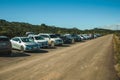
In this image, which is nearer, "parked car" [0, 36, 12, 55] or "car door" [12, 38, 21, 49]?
"parked car" [0, 36, 12, 55]

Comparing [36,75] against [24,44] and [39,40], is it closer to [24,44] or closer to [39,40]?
[24,44]

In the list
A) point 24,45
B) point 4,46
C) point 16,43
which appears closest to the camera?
point 4,46

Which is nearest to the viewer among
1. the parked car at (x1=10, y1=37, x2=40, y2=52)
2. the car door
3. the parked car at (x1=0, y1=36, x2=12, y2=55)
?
the parked car at (x1=0, y1=36, x2=12, y2=55)

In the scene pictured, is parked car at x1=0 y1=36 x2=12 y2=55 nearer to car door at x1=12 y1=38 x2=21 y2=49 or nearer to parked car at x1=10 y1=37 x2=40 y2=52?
parked car at x1=10 y1=37 x2=40 y2=52

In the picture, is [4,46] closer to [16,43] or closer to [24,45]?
[24,45]

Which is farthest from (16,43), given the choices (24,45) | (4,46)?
(4,46)

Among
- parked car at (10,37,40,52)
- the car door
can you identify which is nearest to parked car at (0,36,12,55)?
parked car at (10,37,40,52)

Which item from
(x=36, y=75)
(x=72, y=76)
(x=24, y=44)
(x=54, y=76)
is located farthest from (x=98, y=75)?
(x=24, y=44)

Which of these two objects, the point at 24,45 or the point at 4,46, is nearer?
the point at 4,46

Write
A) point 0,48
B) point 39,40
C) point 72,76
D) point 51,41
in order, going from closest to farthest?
1. point 72,76
2. point 0,48
3. point 39,40
4. point 51,41

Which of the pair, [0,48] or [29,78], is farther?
[0,48]

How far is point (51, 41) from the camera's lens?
30.6 m

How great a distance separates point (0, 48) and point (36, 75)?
8.57m

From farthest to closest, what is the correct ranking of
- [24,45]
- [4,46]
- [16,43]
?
[16,43] < [24,45] < [4,46]
